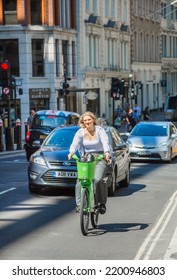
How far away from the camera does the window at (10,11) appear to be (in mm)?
48750

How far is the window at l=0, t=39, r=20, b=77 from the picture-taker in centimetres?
4869

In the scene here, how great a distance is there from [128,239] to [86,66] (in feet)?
147

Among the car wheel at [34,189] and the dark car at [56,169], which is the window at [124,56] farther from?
the car wheel at [34,189]

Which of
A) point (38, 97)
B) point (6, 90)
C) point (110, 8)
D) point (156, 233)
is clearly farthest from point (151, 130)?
point (110, 8)

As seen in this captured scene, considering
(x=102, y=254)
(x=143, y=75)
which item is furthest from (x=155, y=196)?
(x=143, y=75)

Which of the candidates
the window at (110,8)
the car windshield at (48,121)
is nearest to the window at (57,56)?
the window at (110,8)

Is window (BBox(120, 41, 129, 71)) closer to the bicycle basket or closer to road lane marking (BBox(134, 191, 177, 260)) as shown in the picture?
road lane marking (BBox(134, 191, 177, 260))

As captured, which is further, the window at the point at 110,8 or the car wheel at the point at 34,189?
the window at the point at 110,8

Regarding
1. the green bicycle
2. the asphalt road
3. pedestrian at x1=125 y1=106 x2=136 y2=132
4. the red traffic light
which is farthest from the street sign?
the green bicycle

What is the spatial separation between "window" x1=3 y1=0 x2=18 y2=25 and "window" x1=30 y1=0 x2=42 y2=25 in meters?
1.11

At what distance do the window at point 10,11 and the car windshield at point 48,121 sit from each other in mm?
21408

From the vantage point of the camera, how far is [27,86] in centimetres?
4900

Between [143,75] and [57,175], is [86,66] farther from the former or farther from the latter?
[57,175]

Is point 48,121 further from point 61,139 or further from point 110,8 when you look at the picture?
point 110,8
